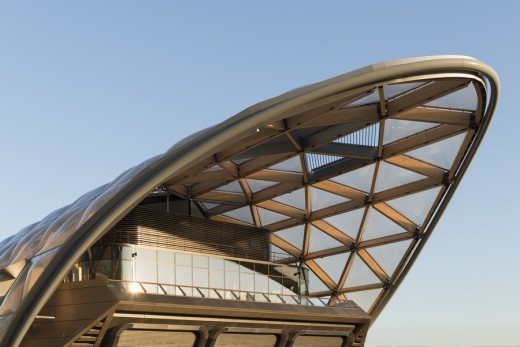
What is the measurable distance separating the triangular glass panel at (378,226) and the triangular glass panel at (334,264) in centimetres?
356

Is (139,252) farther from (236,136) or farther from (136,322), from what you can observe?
(236,136)

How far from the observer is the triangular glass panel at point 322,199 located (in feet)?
168

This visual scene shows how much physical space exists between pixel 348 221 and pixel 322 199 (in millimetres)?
3271

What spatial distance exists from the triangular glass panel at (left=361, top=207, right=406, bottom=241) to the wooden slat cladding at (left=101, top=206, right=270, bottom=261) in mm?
6674

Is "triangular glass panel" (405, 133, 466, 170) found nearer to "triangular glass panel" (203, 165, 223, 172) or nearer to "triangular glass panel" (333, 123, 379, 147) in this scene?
"triangular glass panel" (333, 123, 379, 147)

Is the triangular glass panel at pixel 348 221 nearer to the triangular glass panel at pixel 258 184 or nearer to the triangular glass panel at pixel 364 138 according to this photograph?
the triangular glass panel at pixel 258 184

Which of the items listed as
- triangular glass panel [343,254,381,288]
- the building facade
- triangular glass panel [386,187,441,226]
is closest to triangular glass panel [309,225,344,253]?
the building facade

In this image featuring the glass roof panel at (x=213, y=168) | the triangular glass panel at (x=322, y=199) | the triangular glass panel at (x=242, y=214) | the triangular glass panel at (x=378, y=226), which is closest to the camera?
the glass roof panel at (x=213, y=168)

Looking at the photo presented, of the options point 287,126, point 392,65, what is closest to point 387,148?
point 287,126

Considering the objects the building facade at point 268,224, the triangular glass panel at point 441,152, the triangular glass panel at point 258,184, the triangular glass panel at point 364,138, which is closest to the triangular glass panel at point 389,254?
the building facade at point 268,224

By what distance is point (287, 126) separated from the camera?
37625 mm

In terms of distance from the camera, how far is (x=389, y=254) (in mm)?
56000

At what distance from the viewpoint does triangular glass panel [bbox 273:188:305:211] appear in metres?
51.7

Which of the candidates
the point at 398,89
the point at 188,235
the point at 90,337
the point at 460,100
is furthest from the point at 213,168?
the point at 460,100
